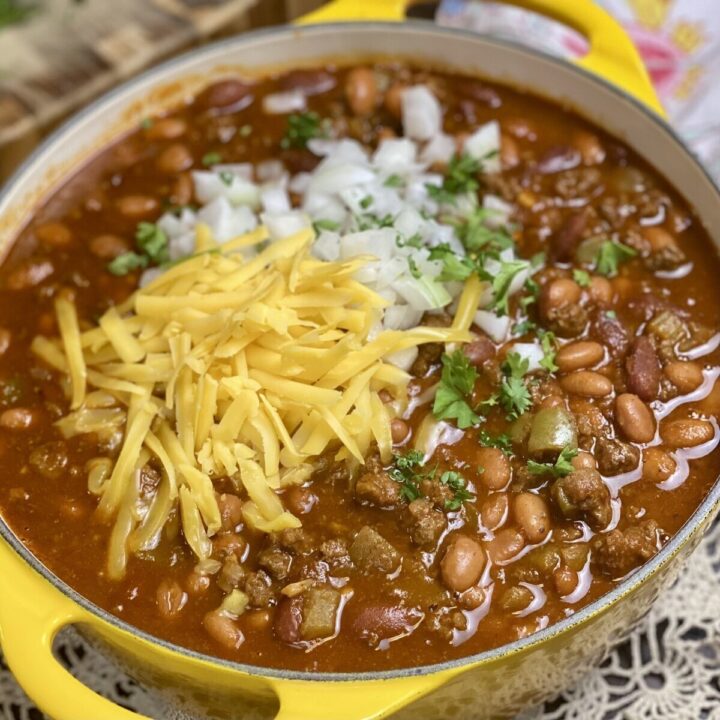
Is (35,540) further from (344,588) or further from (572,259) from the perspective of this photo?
(572,259)

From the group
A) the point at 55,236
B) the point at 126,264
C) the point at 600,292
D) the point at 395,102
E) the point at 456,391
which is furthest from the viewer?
the point at 395,102

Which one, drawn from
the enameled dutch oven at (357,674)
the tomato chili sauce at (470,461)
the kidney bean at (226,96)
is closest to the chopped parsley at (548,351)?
the tomato chili sauce at (470,461)

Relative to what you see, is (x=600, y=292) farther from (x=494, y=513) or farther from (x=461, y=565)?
(x=461, y=565)

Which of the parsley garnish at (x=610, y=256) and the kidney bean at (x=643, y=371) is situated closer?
the kidney bean at (x=643, y=371)

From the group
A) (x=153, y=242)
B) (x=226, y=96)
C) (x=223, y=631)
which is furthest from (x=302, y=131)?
(x=223, y=631)

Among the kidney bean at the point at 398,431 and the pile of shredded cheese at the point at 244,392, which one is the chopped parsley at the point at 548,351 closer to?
the pile of shredded cheese at the point at 244,392

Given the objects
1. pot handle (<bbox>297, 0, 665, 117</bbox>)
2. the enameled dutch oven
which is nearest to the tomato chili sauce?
the enameled dutch oven

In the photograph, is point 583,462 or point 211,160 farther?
point 211,160
